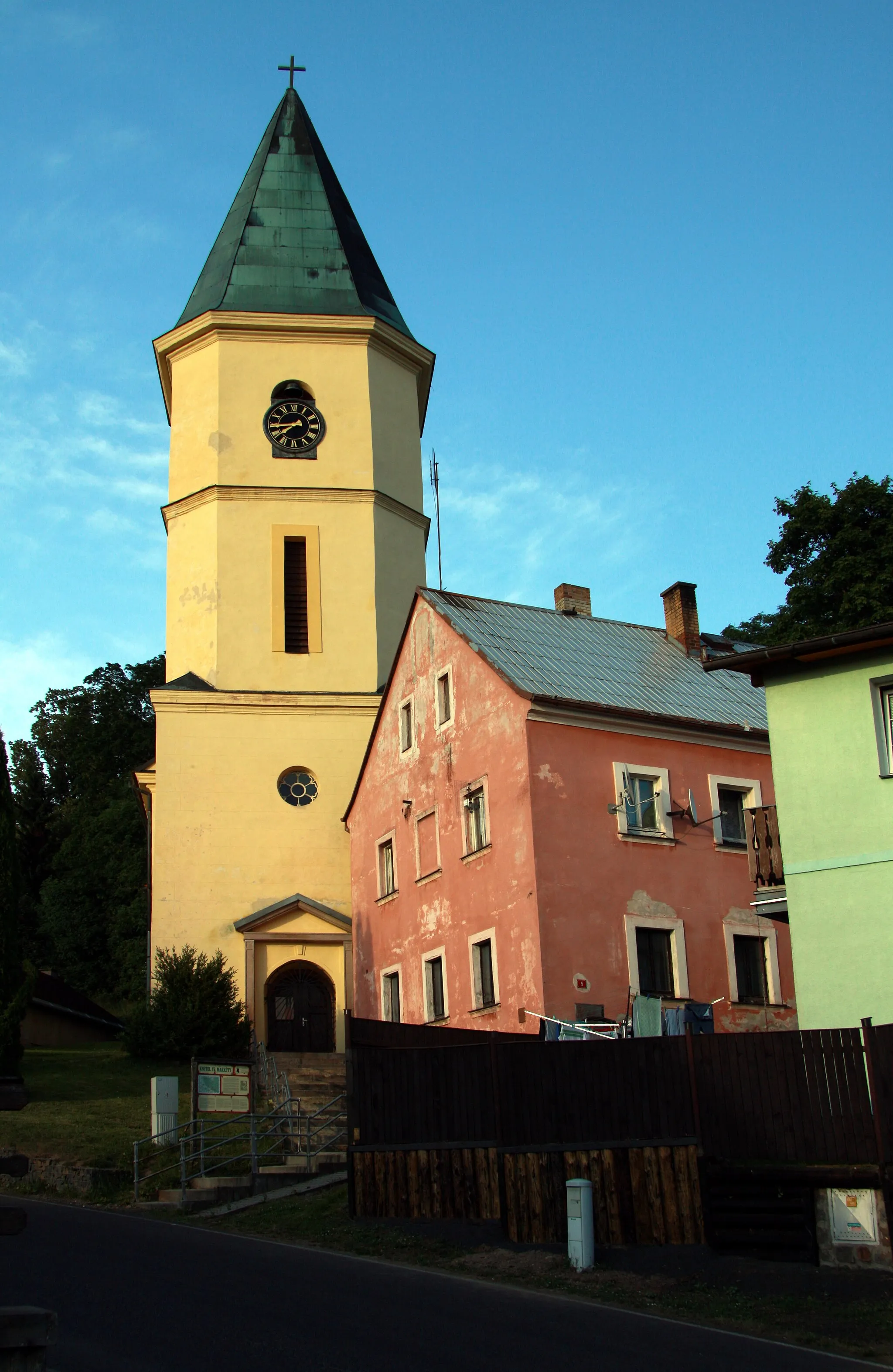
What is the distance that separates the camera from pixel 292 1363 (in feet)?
38.2

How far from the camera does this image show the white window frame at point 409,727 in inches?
1267

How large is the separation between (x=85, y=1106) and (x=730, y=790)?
13324 mm

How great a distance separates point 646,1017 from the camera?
80.7 feet

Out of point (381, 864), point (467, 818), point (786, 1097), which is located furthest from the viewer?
point (381, 864)

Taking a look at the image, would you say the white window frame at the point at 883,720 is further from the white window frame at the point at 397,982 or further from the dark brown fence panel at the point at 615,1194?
the white window frame at the point at 397,982

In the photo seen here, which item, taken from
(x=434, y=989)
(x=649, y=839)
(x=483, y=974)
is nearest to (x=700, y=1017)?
(x=649, y=839)

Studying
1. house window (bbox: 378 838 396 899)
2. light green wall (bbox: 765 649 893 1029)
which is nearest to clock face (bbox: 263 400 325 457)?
house window (bbox: 378 838 396 899)

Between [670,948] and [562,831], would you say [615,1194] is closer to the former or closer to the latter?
[562,831]

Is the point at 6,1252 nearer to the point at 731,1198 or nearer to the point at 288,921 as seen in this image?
the point at 731,1198

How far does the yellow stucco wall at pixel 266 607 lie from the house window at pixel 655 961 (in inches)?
524

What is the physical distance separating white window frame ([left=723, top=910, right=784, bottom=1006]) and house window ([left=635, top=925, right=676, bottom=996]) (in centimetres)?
130

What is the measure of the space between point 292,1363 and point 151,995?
87.1ft

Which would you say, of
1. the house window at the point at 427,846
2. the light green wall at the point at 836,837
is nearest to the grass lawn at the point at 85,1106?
the house window at the point at 427,846

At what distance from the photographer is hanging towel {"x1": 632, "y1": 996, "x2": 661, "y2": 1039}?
24.3 meters
